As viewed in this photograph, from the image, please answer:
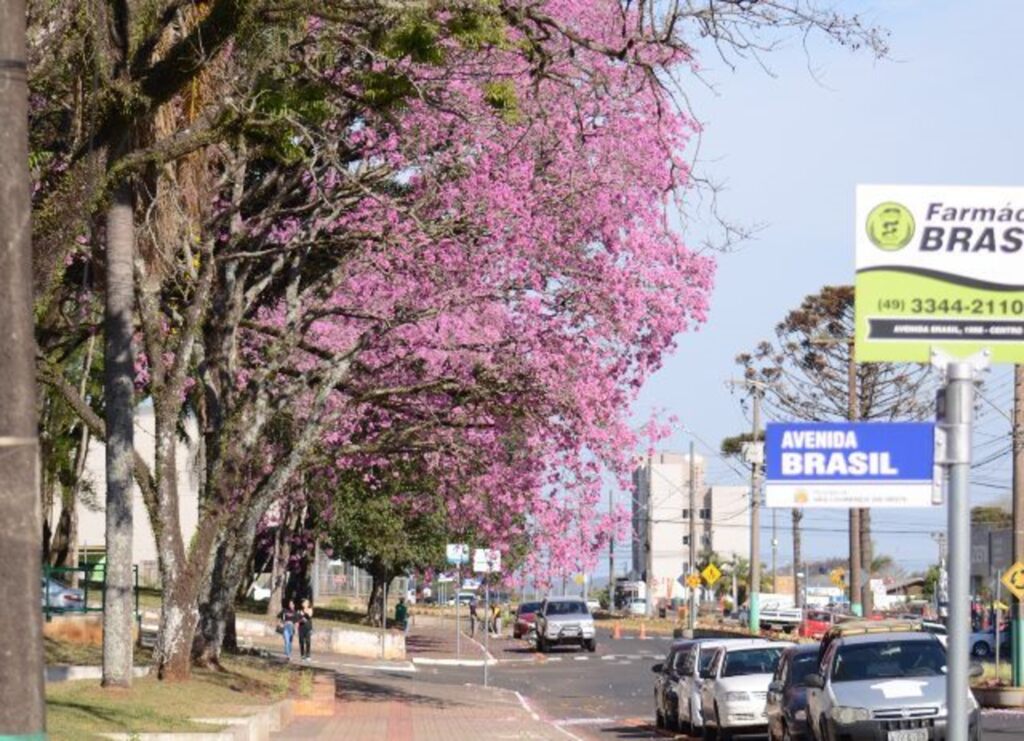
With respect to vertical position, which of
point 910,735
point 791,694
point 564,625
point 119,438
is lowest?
point 564,625

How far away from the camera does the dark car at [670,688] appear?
3009 centimetres

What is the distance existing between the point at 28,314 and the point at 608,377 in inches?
858

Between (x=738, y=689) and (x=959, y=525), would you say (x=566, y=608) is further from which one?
(x=959, y=525)

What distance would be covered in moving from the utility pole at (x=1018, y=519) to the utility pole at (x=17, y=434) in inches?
1133

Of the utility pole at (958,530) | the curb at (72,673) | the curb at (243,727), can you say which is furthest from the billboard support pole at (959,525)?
the curb at (72,673)

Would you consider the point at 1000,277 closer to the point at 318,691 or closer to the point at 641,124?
the point at 641,124

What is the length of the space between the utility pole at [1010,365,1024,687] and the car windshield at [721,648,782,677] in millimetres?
8666

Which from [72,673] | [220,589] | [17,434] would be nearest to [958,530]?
[17,434]

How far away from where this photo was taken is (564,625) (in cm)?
6556

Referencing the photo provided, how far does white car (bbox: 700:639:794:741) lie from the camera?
27141 mm

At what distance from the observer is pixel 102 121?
15047 millimetres

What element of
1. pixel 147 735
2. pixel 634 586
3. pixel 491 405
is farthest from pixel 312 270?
pixel 634 586

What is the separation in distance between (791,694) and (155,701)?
7.40m

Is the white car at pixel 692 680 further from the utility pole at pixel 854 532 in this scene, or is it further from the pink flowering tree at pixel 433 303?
the utility pole at pixel 854 532
